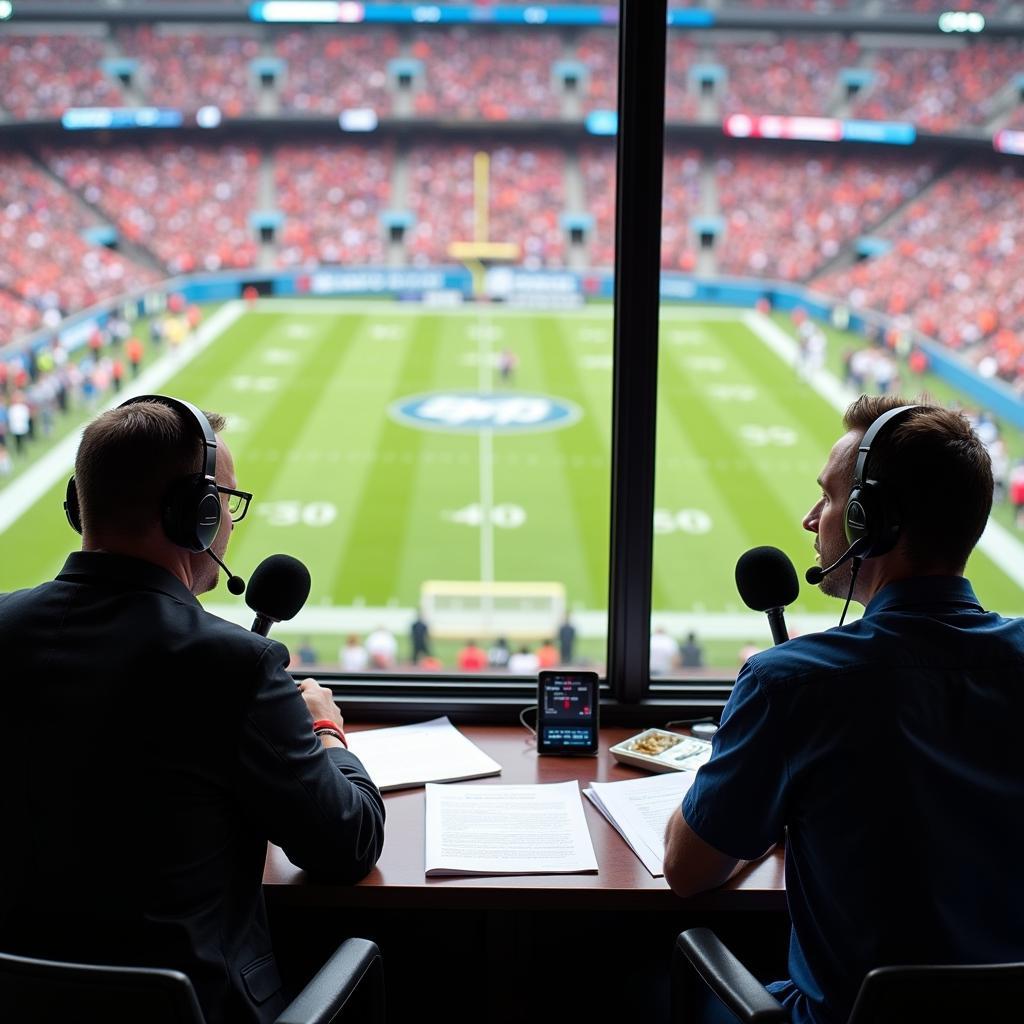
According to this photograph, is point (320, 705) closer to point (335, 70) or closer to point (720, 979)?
point (720, 979)

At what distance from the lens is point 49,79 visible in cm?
2516

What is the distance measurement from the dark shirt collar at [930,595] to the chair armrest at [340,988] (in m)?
0.78

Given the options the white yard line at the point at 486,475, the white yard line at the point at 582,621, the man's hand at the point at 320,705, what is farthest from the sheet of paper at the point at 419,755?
the white yard line at the point at 486,475

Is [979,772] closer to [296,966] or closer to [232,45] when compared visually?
[296,966]

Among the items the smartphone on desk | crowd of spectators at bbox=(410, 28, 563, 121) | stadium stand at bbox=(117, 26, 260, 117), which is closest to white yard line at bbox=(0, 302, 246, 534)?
stadium stand at bbox=(117, 26, 260, 117)

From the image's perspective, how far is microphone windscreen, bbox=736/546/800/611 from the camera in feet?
6.01

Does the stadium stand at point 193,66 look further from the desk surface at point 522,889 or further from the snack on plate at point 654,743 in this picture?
the desk surface at point 522,889

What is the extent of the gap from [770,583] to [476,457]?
57.8ft

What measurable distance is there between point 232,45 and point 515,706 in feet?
93.8

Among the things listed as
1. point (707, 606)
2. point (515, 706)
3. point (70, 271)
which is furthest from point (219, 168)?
point (515, 706)

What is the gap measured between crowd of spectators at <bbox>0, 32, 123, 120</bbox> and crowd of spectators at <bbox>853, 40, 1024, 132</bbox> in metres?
Answer: 18.0

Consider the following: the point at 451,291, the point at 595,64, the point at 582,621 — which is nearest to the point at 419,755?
the point at 582,621

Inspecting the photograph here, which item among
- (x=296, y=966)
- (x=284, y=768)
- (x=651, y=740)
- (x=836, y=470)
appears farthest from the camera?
(x=651, y=740)

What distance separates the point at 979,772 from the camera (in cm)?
125
